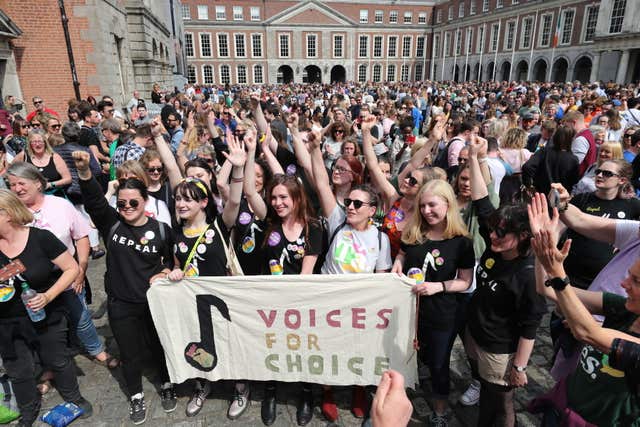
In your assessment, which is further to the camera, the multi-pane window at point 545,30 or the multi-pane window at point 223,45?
the multi-pane window at point 223,45

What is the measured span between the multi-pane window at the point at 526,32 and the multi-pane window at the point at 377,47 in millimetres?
23918

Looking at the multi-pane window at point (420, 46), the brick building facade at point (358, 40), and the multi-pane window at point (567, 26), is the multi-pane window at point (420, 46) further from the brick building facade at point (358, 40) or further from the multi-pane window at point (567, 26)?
the multi-pane window at point (567, 26)

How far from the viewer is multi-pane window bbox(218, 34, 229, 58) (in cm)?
5872

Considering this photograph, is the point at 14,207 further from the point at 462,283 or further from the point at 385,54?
the point at 385,54

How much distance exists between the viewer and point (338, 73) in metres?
64.4

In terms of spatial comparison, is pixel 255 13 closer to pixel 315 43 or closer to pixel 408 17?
pixel 315 43

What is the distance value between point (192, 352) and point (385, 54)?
2635 inches

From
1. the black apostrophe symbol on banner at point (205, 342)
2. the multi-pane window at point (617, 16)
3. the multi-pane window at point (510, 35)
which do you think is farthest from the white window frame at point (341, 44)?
the black apostrophe symbol on banner at point (205, 342)

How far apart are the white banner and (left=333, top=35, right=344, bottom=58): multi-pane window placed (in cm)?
6362

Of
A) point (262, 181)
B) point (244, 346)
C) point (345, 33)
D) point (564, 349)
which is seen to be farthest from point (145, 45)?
point (345, 33)

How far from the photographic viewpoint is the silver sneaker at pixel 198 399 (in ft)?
10.8

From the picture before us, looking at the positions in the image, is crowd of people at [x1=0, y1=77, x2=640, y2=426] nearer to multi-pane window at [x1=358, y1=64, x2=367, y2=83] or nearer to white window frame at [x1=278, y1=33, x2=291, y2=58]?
white window frame at [x1=278, y1=33, x2=291, y2=58]

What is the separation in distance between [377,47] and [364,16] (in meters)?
5.58

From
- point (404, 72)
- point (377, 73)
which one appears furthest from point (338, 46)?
point (404, 72)
